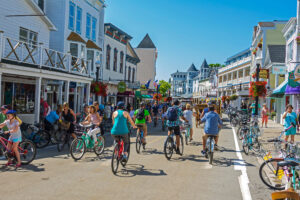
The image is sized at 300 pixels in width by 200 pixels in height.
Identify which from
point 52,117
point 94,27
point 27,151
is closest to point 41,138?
point 52,117

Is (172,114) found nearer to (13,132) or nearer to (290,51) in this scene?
(13,132)

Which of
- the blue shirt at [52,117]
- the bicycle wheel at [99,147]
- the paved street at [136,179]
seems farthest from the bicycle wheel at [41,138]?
the bicycle wheel at [99,147]

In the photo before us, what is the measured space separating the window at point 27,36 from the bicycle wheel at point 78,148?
11454mm

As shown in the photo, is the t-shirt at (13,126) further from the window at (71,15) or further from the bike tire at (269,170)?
the window at (71,15)

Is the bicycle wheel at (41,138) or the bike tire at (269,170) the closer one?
the bike tire at (269,170)

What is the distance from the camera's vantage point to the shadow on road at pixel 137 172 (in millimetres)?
7434

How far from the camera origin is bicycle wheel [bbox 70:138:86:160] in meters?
9.09

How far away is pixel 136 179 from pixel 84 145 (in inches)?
117

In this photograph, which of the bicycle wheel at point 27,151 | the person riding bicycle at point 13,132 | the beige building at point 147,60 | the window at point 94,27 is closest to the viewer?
the person riding bicycle at point 13,132

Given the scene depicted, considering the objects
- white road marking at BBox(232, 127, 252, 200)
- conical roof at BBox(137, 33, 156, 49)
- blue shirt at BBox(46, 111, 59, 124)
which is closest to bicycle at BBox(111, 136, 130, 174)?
white road marking at BBox(232, 127, 252, 200)

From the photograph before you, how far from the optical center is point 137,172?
25.2 ft

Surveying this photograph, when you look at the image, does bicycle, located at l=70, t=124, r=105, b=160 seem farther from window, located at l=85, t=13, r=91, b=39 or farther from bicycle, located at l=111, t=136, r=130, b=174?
window, located at l=85, t=13, r=91, b=39

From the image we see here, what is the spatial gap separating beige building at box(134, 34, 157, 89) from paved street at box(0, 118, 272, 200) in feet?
187

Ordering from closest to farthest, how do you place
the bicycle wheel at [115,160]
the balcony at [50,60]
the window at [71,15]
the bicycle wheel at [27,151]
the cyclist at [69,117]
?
the bicycle wheel at [115,160] < the bicycle wheel at [27,151] < the cyclist at [69,117] < the balcony at [50,60] < the window at [71,15]
